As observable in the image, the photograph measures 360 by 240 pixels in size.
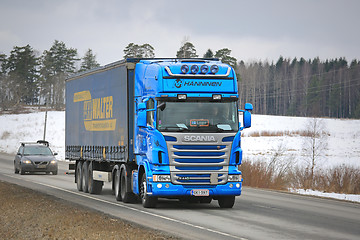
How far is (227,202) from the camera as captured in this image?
1841 centimetres

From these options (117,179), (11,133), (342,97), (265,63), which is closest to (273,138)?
(11,133)

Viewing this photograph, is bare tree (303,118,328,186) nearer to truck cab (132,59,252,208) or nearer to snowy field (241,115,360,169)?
snowy field (241,115,360,169)

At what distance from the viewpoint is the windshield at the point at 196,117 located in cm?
1703

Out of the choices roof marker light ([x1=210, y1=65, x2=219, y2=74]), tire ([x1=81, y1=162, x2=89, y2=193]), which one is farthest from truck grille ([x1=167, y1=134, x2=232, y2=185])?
tire ([x1=81, y1=162, x2=89, y2=193])

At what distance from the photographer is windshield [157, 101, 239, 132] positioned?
17031 millimetres

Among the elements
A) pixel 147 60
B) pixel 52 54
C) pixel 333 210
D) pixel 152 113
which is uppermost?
pixel 52 54

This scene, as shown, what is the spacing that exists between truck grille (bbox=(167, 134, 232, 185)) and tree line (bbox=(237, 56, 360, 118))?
12852 centimetres

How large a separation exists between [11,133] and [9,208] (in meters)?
83.9

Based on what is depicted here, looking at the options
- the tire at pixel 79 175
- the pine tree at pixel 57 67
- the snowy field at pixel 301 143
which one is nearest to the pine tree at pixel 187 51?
the snowy field at pixel 301 143

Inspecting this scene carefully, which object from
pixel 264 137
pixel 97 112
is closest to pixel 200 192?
pixel 97 112

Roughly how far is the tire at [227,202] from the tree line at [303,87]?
127m

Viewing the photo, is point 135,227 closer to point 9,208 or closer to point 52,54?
point 9,208

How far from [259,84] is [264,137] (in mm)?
90172

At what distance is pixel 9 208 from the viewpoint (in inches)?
690
